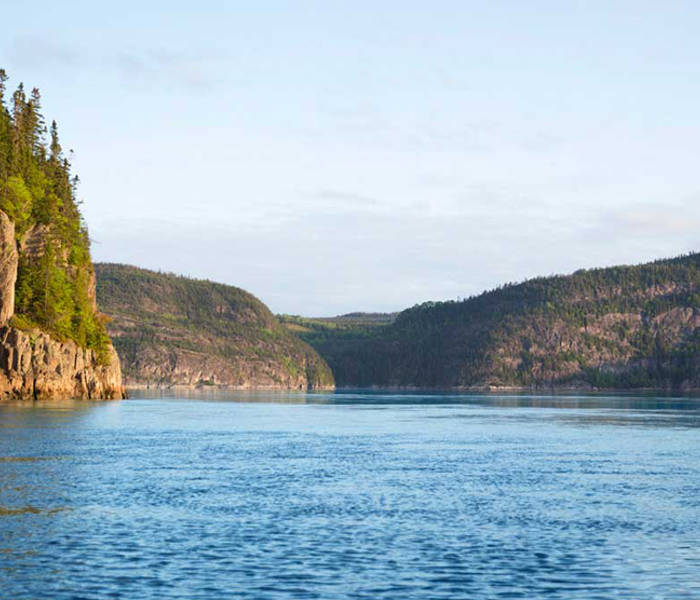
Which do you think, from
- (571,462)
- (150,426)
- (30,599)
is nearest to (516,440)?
(571,462)

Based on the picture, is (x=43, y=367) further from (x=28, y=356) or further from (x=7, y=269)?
(x=7, y=269)

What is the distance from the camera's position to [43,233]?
148625 mm

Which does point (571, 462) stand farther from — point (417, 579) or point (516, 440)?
point (417, 579)

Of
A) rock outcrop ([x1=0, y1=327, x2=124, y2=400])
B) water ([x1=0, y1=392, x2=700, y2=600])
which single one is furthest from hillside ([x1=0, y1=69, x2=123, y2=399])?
water ([x1=0, y1=392, x2=700, y2=600])

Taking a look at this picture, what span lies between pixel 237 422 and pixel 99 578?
302ft

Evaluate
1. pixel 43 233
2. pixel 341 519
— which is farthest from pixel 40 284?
pixel 341 519

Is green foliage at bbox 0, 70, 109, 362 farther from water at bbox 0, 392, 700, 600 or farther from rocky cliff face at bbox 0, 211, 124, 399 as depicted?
water at bbox 0, 392, 700, 600

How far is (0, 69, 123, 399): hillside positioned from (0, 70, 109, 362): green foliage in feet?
0.46

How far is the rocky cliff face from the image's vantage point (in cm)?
12575

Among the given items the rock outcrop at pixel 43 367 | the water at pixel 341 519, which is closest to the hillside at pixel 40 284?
the rock outcrop at pixel 43 367

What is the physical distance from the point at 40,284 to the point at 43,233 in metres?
11.5

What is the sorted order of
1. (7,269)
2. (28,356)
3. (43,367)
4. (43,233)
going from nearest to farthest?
(7,269) → (28,356) → (43,367) → (43,233)

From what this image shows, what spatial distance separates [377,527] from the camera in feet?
134

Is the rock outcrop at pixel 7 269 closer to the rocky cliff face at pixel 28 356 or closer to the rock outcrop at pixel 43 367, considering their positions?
the rocky cliff face at pixel 28 356
